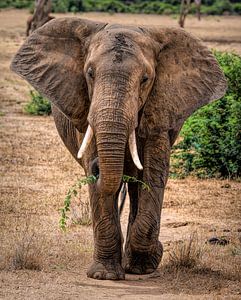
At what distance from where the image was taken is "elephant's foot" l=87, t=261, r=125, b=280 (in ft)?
24.5

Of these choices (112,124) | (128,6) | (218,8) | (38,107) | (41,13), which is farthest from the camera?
(218,8)

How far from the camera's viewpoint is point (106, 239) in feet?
24.5

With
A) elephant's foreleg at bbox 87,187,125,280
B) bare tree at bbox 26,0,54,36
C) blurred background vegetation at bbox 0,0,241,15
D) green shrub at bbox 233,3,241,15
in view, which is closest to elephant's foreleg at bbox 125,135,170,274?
elephant's foreleg at bbox 87,187,125,280

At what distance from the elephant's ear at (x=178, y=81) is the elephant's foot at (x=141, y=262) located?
0.86 m

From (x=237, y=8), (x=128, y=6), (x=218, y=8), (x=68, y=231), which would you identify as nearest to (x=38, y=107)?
(x=68, y=231)

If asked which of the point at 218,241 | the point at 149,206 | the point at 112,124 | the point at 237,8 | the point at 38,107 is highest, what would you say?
the point at 112,124

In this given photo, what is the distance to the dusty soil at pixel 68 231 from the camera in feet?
23.6

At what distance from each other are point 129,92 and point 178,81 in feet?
2.76

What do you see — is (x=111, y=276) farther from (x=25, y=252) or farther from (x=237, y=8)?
(x=237, y=8)

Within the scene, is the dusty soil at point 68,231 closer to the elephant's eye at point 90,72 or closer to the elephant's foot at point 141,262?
the elephant's foot at point 141,262

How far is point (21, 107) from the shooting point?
17.7m

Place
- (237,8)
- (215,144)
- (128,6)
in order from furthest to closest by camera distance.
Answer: (237,8), (128,6), (215,144)

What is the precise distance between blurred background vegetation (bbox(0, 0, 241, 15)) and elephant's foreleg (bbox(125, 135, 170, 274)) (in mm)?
36259

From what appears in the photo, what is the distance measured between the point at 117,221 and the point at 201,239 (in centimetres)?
167
